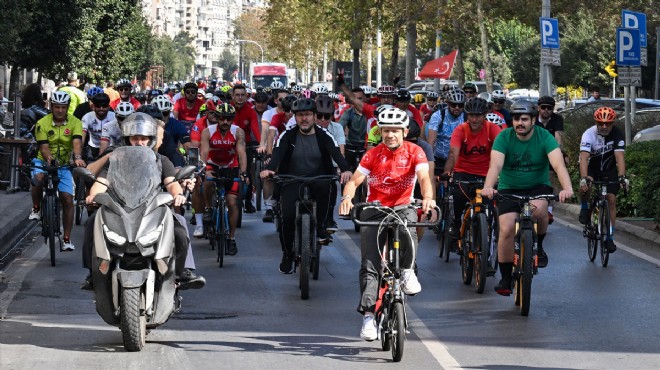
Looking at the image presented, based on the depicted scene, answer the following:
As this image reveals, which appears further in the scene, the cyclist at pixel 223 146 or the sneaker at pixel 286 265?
the cyclist at pixel 223 146

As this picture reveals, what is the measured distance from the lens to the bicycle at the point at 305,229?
1194cm

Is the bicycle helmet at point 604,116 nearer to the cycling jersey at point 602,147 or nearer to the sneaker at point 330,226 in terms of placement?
the cycling jersey at point 602,147

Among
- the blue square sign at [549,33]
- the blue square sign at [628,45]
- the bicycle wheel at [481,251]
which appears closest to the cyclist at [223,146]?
the bicycle wheel at [481,251]

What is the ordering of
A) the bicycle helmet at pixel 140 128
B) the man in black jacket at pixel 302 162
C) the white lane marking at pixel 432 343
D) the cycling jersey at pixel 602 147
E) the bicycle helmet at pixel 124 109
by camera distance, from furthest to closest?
the cycling jersey at pixel 602 147, the bicycle helmet at pixel 124 109, the man in black jacket at pixel 302 162, the bicycle helmet at pixel 140 128, the white lane marking at pixel 432 343

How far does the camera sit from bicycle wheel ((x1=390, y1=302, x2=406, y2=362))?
870 centimetres

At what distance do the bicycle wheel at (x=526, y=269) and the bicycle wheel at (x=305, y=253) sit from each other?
1.86 m

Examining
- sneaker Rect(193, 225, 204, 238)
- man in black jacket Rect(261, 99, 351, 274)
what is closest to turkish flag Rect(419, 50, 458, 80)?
sneaker Rect(193, 225, 204, 238)

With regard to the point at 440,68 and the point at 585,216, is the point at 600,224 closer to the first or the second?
the point at 585,216

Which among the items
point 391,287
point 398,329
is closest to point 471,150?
point 391,287

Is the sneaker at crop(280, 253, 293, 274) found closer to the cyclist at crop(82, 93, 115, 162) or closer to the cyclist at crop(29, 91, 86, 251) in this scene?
the cyclist at crop(29, 91, 86, 251)

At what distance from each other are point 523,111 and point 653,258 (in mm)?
4690

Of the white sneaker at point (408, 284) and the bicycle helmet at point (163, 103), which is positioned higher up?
the bicycle helmet at point (163, 103)

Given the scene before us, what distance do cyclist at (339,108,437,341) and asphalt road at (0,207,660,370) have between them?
56 cm

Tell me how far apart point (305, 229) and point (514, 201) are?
1.87 m
